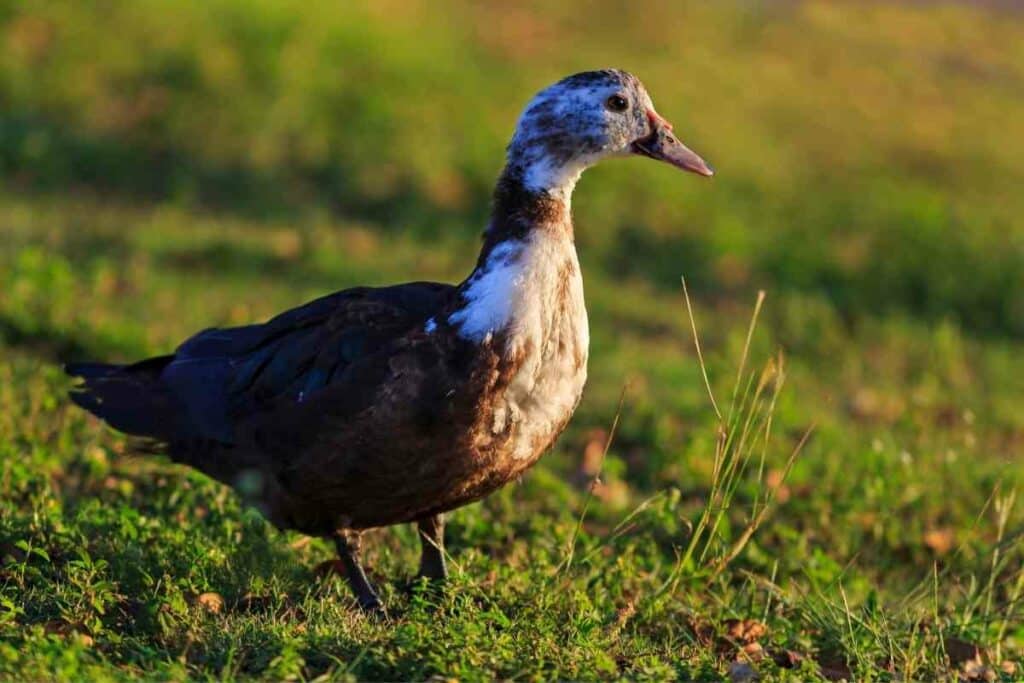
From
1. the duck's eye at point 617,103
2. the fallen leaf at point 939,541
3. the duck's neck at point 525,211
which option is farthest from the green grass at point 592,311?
the duck's eye at point 617,103

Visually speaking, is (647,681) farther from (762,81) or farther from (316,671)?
(762,81)

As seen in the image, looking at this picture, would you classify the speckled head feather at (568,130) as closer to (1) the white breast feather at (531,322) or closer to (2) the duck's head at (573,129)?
(2) the duck's head at (573,129)

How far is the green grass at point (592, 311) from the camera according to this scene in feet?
15.0

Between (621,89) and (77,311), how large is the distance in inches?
159

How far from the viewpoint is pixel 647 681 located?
3.99 meters

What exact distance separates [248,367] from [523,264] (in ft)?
3.69

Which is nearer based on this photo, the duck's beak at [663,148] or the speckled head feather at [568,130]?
the speckled head feather at [568,130]

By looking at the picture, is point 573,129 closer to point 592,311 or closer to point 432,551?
point 432,551

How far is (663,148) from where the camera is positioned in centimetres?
478

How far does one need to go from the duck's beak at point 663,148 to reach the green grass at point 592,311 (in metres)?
0.71

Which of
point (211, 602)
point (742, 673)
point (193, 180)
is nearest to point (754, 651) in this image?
point (742, 673)

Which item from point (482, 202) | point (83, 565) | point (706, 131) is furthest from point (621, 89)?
point (706, 131)

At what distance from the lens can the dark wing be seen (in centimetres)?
480

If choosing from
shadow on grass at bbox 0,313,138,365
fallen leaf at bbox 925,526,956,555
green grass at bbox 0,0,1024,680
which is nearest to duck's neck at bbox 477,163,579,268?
green grass at bbox 0,0,1024,680
